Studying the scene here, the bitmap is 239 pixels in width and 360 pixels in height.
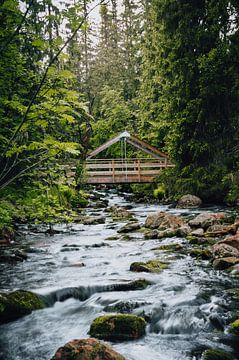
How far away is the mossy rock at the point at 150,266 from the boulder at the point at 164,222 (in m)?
3.44

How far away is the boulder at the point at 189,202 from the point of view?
17.0 m

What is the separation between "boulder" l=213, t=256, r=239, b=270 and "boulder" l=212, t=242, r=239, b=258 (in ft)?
0.99

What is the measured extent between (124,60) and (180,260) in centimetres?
3255

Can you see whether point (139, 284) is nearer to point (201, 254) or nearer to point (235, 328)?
point (235, 328)

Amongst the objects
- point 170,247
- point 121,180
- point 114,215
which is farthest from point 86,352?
point 121,180

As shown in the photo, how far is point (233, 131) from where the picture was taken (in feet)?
57.2

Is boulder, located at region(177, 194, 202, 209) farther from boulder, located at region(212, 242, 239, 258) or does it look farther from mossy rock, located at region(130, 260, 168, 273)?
mossy rock, located at region(130, 260, 168, 273)

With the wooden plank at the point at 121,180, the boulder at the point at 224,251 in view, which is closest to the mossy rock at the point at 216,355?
the boulder at the point at 224,251

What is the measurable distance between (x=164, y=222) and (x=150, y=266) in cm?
427

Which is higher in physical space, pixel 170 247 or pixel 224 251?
pixel 224 251

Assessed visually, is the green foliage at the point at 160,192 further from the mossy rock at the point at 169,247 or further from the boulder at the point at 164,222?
the mossy rock at the point at 169,247

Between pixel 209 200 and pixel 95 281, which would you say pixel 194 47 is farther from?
pixel 95 281

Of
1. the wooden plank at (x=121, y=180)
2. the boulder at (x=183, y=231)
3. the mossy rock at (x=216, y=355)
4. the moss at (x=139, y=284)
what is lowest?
the mossy rock at (x=216, y=355)

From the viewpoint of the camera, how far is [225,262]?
7020 mm
